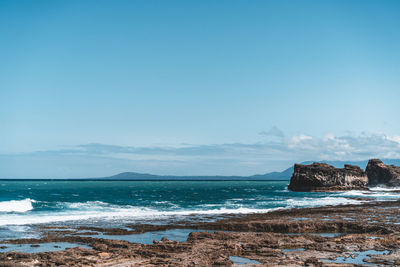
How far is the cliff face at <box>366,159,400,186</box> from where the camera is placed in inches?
3979

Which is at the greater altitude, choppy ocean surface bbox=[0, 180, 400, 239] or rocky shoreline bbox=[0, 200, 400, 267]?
rocky shoreline bbox=[0, 200, 400, 267]

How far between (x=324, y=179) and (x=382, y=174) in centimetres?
2996

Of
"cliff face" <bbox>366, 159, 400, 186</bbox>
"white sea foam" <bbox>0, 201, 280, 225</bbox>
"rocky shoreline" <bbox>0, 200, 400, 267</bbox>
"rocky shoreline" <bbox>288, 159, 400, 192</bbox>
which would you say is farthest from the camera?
"cliff face" <bbox>366, 159, 400, 186</bbox>

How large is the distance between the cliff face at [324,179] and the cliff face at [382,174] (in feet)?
52.4

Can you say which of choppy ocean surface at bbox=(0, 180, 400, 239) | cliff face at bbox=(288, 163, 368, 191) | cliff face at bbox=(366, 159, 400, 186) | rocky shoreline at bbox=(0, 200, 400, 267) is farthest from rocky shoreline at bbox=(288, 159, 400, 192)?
rocky shoreline at bbox=(0, 200, 400, 267)

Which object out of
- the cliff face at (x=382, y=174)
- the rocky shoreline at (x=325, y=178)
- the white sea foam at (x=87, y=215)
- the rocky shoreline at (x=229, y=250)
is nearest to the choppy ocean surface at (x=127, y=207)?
the white sea foam at (x=87, y=215)

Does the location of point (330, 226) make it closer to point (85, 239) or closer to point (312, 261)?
point (312, 261)

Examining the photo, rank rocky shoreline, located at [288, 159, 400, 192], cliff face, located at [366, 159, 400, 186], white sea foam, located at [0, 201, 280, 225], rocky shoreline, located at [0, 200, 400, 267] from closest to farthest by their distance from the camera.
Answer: rocky shoreline, located at [0, 200, 400, 267]
white sea foam, located at [0, 201, 280, 225]
rocky shoreline, located at [288, 159, 400, 192]
cliff face, located at [366, 159, 400, 186]

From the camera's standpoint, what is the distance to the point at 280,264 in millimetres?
13094

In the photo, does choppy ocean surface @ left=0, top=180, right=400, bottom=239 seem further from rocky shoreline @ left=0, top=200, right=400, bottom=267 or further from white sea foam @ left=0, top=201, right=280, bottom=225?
rocky shoreline @ left=0, top=200, right=400, bottom=267

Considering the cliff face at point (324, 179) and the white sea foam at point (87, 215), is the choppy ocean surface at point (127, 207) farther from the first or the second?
the cliff face at point (324, 179)

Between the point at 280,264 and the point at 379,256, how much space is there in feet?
13.9

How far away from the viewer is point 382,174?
344 feet

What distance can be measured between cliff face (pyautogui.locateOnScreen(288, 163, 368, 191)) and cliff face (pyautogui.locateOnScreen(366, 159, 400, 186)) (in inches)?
629
